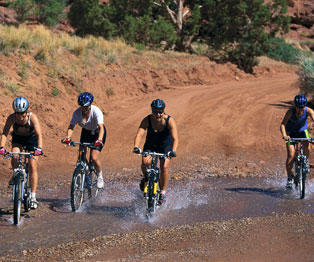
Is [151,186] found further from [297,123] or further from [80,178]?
[297,123]

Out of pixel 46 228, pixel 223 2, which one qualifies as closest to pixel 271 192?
pixel 46 228

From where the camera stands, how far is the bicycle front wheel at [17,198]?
23.6 ft

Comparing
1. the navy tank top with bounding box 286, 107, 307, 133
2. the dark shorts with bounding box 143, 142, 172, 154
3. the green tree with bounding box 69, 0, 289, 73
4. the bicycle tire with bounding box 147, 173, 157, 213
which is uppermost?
the green tree with bounding box 69, 0, 289, 73

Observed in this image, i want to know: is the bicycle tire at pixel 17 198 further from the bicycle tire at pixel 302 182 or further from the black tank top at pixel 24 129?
the bicycle tire at pixel 302 182

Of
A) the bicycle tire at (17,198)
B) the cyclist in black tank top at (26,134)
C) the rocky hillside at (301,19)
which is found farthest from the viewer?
the rocky hillside at (301,19)

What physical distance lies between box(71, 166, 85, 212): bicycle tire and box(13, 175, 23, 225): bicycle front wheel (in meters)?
0.85

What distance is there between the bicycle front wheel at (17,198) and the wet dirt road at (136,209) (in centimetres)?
15

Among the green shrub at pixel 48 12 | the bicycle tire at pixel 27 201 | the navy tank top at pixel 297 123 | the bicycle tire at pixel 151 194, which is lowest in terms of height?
the bicycle tire at pixel 27 201

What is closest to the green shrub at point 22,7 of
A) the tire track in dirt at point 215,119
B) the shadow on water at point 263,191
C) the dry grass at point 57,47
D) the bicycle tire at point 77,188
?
the dry grass at point 57,47

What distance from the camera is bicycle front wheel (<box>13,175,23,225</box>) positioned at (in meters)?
7.21

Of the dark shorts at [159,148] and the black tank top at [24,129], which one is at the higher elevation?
the black tank top at [24,129]

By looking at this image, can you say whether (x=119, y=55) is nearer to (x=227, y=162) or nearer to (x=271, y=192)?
(x=227, y=162)

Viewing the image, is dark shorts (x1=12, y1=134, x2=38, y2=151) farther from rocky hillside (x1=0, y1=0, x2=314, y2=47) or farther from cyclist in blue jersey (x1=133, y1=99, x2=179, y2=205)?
rocky hillside (x1=0, y1=0, x2=314, y2=47)

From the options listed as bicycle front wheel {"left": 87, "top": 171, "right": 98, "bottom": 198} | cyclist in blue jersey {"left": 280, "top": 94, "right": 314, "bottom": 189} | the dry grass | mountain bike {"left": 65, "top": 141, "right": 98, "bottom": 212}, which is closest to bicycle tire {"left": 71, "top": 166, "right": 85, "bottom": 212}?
mountain bike {"left": 65, "top": 141, "right": 98, "bottom": 212}
